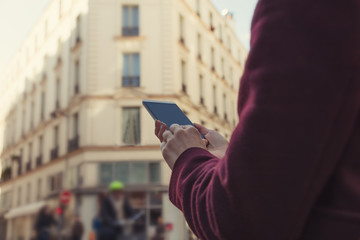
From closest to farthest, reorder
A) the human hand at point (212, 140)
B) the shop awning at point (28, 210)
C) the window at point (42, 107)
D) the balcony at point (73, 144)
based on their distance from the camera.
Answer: the human hand at point (212, 140) < the balcony at point (73, 144) < the shop awning at point (28, 210) < the window at point (42, 107)

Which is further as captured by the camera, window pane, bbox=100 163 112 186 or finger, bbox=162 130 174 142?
window pane, bbox=100 163 112 186

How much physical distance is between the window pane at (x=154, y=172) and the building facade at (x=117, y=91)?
3 centimetres

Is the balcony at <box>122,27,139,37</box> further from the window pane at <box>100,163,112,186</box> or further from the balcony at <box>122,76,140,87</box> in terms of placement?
the window pane at <box>100,163,112,186</box>

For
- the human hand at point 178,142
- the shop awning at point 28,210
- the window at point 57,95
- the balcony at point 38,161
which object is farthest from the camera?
the balcony at point 38,161

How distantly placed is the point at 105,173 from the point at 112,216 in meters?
9.06

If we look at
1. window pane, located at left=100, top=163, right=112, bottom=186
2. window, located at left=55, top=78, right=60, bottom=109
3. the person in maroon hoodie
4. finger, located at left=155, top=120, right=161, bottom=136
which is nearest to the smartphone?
finger, located at left=155, top=120, right=161, bottom=136

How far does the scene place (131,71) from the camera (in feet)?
50.4

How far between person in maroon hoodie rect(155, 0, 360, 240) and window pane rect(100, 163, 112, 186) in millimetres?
14059

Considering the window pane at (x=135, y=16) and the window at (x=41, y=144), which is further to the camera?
the window at (x=41, y=144)

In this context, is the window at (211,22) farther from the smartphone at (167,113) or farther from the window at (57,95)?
the smartphone at (167,113)

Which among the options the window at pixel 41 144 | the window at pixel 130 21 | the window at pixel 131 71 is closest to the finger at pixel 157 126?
the window at pixel 131 71

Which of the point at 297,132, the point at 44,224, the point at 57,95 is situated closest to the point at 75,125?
the point at 57,95

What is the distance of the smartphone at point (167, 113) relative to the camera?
996 millimetres

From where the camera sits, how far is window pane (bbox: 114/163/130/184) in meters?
14.3
